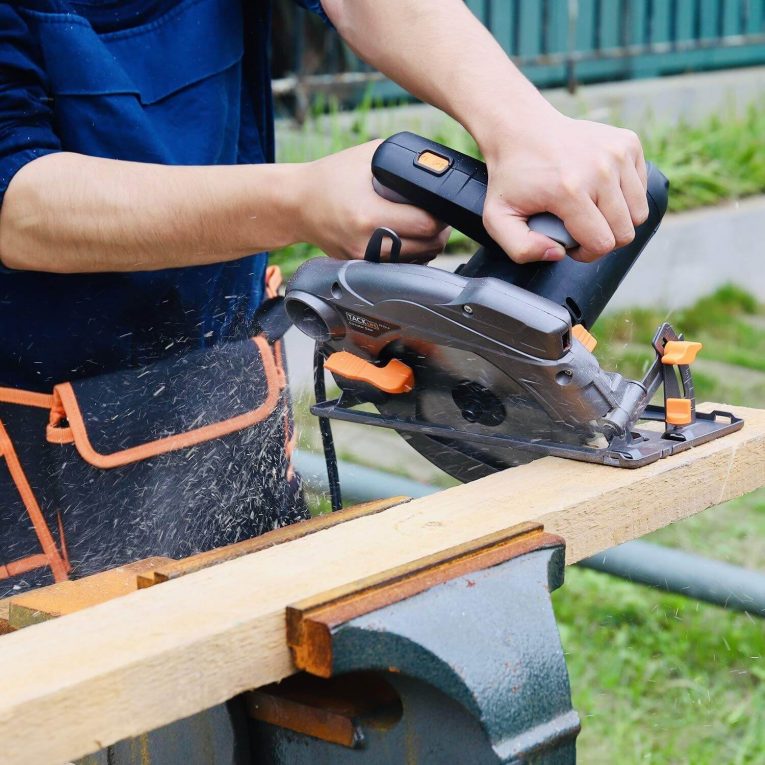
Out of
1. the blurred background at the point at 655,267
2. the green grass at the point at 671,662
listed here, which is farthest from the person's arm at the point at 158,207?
the green grass at the point at 671,662

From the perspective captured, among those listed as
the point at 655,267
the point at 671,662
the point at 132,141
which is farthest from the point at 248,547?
the point at 655,267

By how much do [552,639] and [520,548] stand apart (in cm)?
11

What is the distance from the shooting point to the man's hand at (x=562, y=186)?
1.36 meters

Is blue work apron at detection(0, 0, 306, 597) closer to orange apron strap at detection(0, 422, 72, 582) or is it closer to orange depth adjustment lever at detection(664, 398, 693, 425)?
orange apron strap at detection(0, 422, 72, 582)

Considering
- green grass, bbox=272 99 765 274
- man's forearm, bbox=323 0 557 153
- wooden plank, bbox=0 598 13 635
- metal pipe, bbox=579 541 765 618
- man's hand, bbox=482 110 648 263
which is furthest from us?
green grass, bbox=272 99 765 274

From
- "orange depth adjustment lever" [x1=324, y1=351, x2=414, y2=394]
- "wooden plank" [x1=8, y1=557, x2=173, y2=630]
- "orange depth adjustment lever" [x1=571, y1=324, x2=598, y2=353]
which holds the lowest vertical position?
"wooden plank" [x1=8, y1=557, x2=173, y2=630]

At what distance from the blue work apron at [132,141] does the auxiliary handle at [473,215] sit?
0.44m

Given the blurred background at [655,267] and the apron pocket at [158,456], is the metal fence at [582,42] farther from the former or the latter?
the apron pocket at [158,456]

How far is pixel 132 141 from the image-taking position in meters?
1.64

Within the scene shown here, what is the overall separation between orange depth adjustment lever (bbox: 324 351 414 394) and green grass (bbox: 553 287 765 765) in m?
0.76

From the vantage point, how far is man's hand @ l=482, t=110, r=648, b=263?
1356 mm

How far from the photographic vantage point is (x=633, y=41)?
636 cm

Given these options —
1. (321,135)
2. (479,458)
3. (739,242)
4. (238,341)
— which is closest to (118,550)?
(238,341)

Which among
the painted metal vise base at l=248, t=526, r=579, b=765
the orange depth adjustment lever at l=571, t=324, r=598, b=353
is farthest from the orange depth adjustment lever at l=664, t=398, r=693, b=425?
the painted metal vise base at l=248, t=526, r=579, b=765
